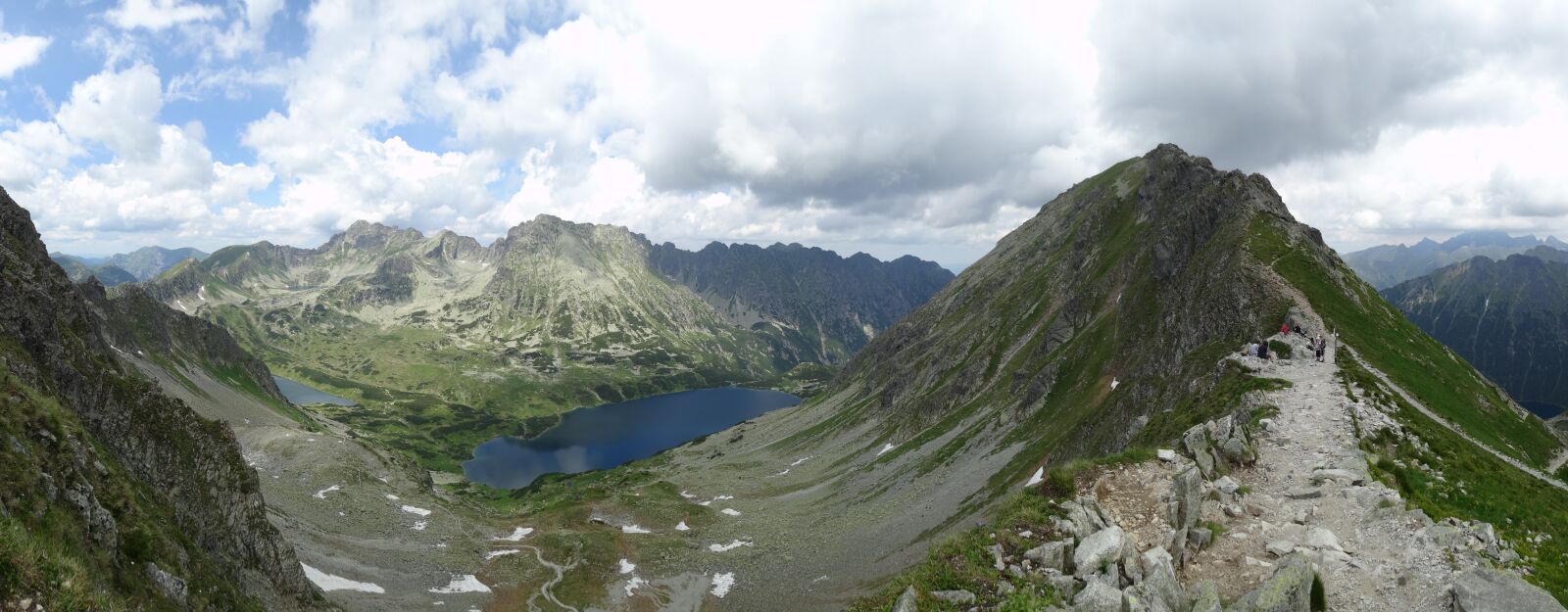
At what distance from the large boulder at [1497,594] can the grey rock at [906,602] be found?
12636 mm

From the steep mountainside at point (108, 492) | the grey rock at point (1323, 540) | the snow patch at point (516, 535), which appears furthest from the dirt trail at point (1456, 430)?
the snow patch at point (516, 535)

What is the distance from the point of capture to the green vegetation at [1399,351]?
1698 inches

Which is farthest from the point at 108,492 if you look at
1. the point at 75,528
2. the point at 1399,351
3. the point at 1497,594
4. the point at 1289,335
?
the point at 1399,351

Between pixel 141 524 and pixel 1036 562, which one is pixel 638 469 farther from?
pixel 1036 562

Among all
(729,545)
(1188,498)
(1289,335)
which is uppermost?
(1289,335)

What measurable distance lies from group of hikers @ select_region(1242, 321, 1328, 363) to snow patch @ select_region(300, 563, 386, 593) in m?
78.8

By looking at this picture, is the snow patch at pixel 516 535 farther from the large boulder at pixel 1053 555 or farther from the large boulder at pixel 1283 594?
the large boulder at pixel 1283 594

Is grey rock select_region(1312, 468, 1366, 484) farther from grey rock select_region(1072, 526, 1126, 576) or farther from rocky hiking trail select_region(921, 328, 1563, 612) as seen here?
grey rock select_region(1072, 526, 1126, 576)

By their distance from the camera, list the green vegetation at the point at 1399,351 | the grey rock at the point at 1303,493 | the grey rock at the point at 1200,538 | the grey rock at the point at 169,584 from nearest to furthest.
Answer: the grey rock at the point at 1200,538
the grey rock at the point at 1303,493
the grey rock at the point at 169,584
the green vegetation at the point at 1399,351

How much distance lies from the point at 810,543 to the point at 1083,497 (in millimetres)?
64599

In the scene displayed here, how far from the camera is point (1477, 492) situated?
22469mm

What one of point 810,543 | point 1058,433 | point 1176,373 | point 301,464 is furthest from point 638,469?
point 1176,373

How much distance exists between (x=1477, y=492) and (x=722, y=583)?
6498 centimetres

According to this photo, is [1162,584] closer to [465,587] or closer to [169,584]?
[169,584]
